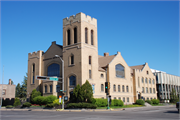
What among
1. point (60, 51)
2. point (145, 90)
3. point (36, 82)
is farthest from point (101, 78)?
point (145, 90)

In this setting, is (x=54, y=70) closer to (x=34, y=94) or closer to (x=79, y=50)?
(x=34, y=94)

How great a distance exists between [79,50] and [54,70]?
10.2 m

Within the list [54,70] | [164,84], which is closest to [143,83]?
[164,84]

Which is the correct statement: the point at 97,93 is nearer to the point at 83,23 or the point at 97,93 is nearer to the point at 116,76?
the point at 116,76

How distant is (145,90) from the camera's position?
199 ft

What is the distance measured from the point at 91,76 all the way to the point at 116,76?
9.42m

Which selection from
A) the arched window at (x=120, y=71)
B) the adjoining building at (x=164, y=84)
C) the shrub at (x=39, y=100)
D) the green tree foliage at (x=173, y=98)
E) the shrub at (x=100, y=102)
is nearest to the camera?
the shrub at (x=100, y=102)

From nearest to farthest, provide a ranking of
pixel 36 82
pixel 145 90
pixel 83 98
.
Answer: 1. pixel 83 98
2. pixel 36 82
3. pixel 145 90

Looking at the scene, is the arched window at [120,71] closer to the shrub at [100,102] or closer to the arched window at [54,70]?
the shrub at [100,102]

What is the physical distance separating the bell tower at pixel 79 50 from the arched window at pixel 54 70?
424cm

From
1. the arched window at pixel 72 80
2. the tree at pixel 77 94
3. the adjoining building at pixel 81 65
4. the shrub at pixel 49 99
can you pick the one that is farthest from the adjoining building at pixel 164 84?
the shrub at pixel 49 99

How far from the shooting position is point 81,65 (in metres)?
41.4

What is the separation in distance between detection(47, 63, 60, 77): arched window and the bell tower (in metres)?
4.24

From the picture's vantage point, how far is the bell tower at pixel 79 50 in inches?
1661
